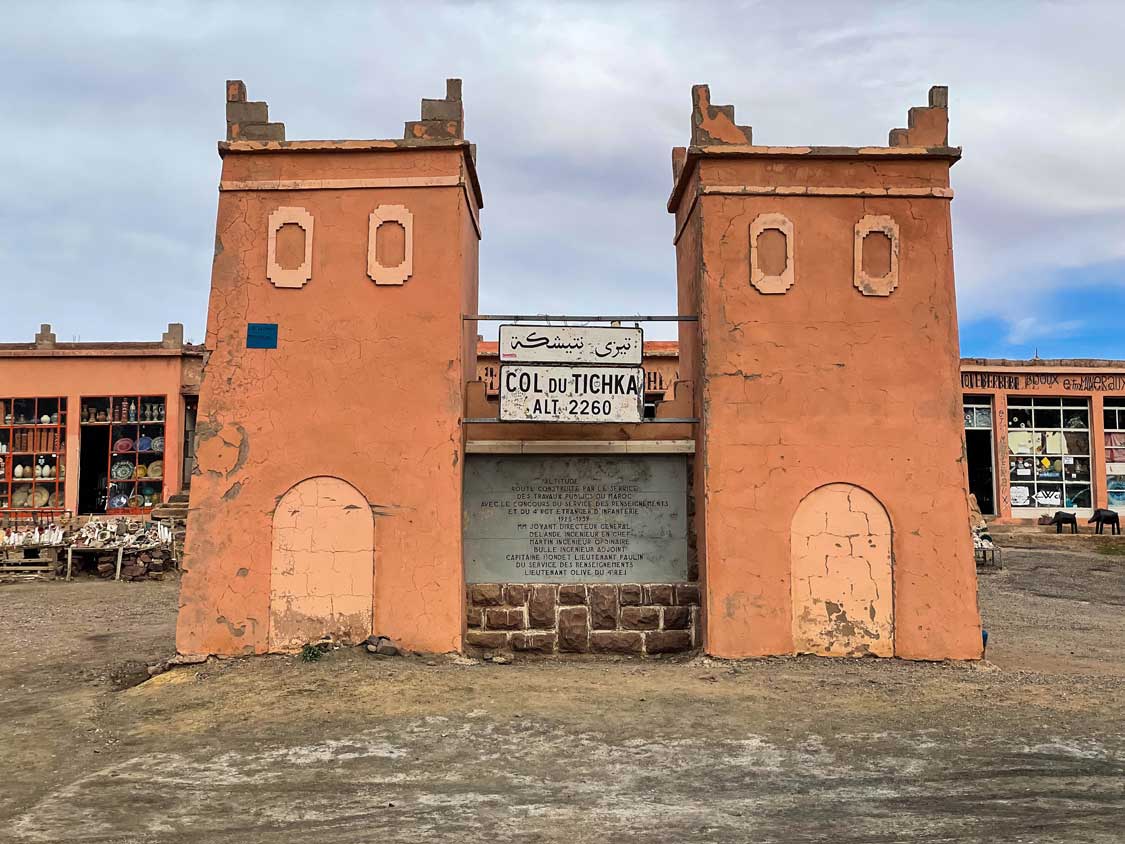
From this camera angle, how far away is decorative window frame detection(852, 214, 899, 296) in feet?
30.1

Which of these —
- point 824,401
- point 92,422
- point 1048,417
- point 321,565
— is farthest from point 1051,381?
point 92,422

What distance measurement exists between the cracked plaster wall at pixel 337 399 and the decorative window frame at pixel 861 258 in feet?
13.6

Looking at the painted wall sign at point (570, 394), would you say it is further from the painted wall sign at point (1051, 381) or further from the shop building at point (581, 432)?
the painted wall sign at point (1051, 381)

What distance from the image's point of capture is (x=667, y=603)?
30.9ft

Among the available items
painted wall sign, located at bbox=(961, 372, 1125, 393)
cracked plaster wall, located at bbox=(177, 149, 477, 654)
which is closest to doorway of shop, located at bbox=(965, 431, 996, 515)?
painted wall sign, located at bbox=(961, 372, 1125, 393)

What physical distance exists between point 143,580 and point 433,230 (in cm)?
1233

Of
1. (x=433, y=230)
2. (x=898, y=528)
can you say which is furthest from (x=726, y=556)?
(x=433, y=230)

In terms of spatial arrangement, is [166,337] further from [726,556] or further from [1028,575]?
[1028,575]

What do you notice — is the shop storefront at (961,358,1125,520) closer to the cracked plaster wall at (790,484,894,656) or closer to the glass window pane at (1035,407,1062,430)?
the glass window pane at (1035,407,1062,430)

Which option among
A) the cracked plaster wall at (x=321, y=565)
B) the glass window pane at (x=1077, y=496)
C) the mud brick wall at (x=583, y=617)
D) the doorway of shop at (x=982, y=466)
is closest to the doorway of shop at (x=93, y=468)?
the cracked plaster wall at (x=321, y=565)

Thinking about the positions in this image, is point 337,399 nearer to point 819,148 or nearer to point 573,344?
point 573,344

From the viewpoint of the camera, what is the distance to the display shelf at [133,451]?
70.0 feet

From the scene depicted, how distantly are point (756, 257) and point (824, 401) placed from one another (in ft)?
5.43

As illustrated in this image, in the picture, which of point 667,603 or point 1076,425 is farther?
point 1076,425
